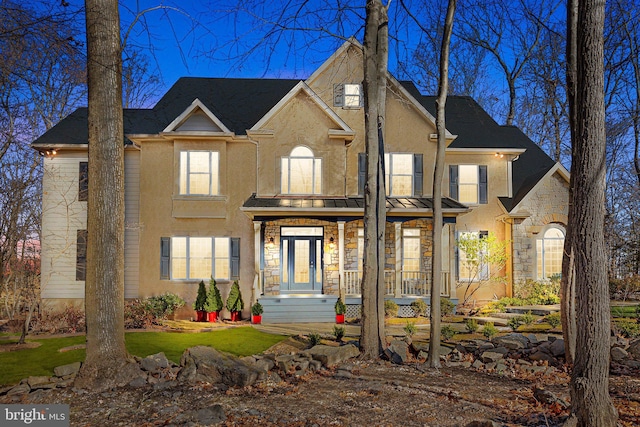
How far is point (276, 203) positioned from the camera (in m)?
15.8

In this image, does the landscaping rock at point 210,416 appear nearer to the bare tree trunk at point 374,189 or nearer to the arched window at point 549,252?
the bare tree trunk at point 374,189

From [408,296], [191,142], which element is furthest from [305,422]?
[191,142]

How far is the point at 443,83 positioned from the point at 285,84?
12202 mm

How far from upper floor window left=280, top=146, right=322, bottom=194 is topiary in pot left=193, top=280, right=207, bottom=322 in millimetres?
4121

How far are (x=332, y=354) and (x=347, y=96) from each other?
1109 centimetres

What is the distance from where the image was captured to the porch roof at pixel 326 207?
15.4m

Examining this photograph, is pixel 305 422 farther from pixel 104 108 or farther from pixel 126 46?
pixel 126 46

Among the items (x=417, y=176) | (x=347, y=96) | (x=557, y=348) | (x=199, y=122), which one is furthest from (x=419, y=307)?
(x=199, y=122)

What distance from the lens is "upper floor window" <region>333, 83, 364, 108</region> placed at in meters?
17.5

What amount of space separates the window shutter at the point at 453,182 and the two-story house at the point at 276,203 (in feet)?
2.08

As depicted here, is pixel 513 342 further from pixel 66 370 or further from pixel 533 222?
pixel 533 222

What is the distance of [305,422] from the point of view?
558cm

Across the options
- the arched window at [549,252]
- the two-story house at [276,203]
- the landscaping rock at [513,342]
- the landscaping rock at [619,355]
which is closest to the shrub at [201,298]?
the two-story house at [276,203]

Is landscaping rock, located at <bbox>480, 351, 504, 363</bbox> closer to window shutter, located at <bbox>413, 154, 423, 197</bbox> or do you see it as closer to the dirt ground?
the dirt ground
